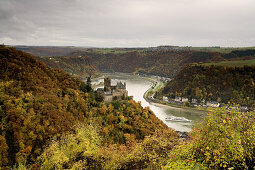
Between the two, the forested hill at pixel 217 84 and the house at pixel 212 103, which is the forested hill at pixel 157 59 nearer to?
the forested hill at pixel 217 84

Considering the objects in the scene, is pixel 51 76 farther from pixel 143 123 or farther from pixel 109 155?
pixel 109 155

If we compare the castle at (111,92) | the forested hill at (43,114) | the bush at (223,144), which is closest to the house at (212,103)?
the castle at (111,92)

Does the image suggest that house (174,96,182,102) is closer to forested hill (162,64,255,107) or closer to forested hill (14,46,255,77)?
forested hill (162,64,255,107)

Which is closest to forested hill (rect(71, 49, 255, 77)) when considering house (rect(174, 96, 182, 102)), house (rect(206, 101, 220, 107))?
house (rect(174, 96, 182, 102))

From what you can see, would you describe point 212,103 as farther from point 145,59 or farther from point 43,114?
point 145,59

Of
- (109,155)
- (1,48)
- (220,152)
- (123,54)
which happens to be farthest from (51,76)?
(123,54)
